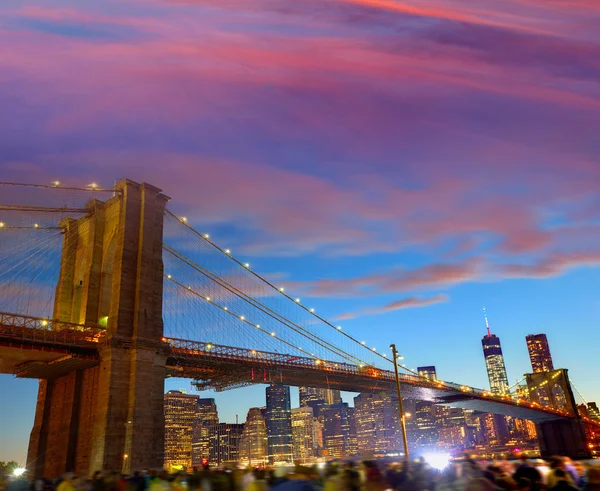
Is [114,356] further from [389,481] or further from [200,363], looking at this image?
[389,481]

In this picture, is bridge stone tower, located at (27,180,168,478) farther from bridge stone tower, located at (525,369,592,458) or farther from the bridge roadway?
bridge stone tower, located at (525,369,592,458)

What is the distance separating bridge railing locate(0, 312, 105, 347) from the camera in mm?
35531

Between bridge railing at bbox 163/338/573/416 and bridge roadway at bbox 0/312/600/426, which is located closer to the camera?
bridge roadway at bbox 0/312/600/426

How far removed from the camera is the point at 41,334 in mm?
36844

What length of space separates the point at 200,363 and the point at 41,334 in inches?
636

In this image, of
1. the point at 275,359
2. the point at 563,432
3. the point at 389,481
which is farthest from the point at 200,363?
the point at 563,432

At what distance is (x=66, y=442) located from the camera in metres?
38.3

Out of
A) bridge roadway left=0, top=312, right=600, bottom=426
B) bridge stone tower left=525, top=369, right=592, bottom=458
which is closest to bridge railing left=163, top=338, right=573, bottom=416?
bridge roadway left=0, top=312, right=600, bottom=426

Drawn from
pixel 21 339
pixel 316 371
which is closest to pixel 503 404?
pixel 316 371

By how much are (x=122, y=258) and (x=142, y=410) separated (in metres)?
12.4

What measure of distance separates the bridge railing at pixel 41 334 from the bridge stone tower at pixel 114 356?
1.29 metres

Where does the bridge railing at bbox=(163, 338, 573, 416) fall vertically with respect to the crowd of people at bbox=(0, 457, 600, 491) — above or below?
above

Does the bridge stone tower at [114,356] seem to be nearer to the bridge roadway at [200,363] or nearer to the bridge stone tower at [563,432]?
the bridge roadway at [200,363]

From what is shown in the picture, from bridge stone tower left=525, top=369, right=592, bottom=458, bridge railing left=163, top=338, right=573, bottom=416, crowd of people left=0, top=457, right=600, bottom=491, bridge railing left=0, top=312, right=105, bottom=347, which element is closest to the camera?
crowd of people left=0, top=457, right=600, bottom=491
